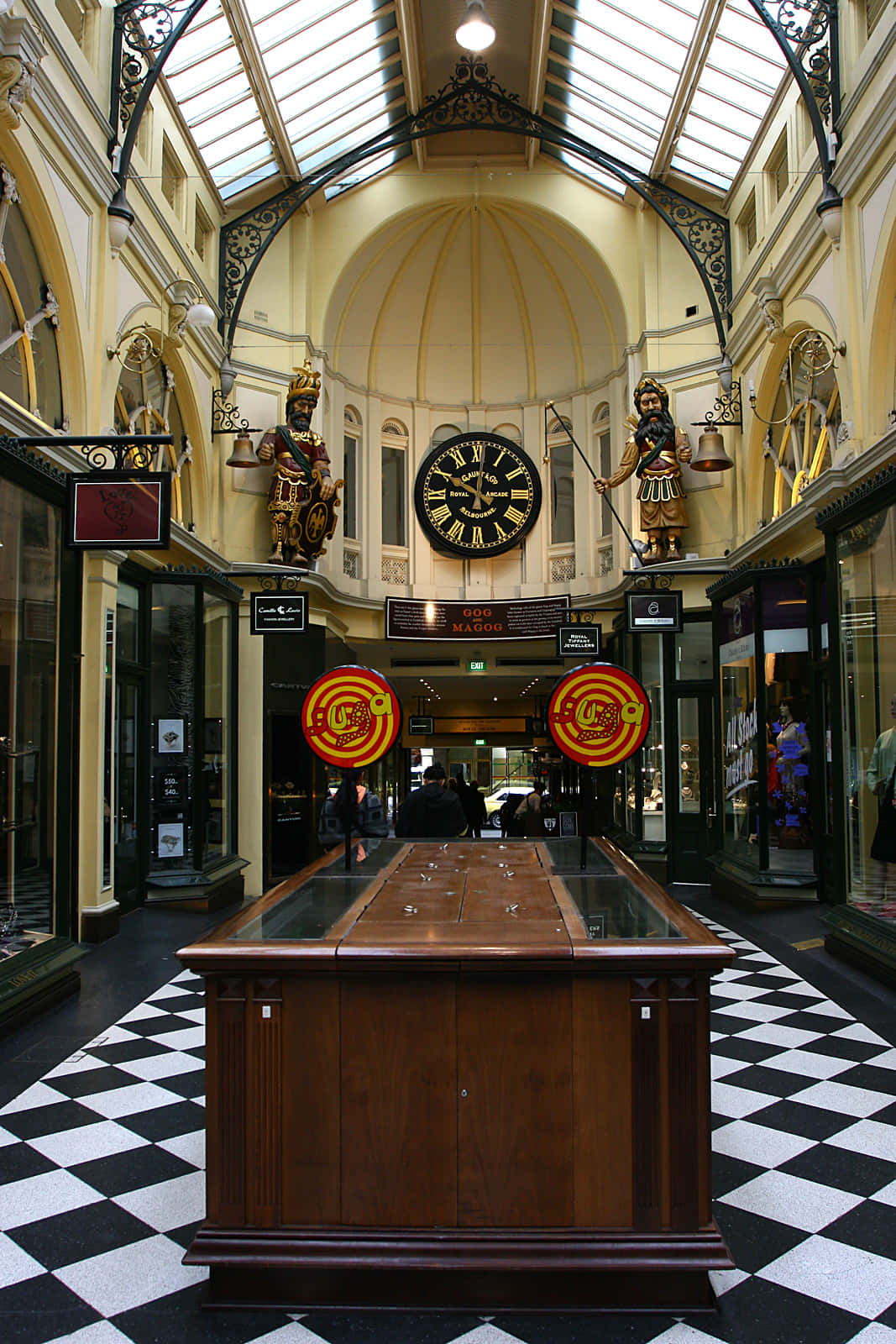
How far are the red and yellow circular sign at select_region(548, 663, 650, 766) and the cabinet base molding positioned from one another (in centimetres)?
204

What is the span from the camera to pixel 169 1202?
359cm

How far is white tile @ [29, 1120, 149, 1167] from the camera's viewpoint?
402 centimetres

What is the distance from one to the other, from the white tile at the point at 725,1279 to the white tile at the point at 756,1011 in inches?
124

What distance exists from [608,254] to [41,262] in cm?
930

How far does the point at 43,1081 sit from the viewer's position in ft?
16.2

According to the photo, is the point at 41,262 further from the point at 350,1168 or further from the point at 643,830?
the point at 643,830

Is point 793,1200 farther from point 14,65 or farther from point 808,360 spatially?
point 808,360

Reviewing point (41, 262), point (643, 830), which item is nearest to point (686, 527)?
point (643, 830)

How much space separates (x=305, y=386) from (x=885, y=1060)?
10.6 metres

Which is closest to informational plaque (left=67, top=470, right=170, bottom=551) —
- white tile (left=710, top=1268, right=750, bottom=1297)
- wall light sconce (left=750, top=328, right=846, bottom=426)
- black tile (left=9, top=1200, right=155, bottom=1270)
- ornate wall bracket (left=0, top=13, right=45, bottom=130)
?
ornate wall bracket (left=0, top=13, right=45, bottom=130)

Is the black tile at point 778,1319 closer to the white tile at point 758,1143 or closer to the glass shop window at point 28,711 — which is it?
the white tile at point 758,1143

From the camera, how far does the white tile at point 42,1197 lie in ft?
11.4

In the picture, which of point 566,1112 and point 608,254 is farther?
point 608,254

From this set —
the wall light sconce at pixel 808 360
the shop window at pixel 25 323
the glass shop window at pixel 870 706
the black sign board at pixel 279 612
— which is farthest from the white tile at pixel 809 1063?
the black sign board at pixel 279 612
